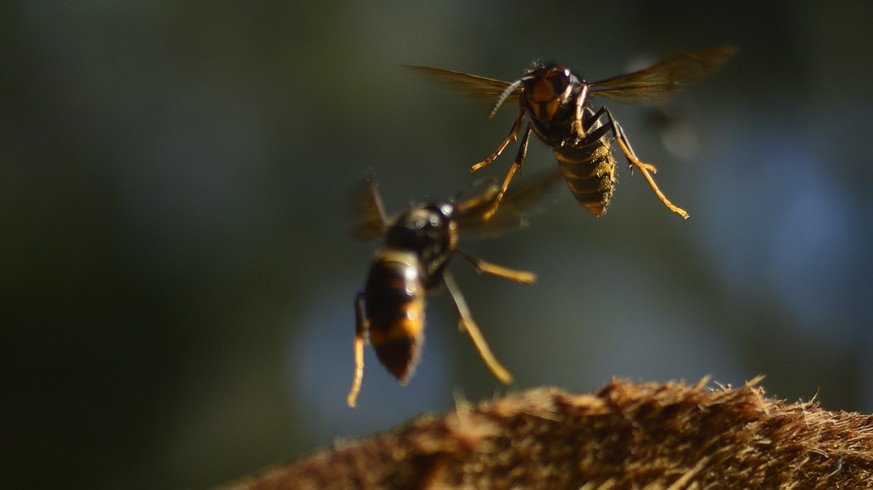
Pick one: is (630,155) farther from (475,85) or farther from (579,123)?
(475,85)

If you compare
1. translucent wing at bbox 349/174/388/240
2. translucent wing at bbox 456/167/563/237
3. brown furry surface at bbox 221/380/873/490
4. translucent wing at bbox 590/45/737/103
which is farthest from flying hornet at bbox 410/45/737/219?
brown furry surface at bbox 221/380/873/490

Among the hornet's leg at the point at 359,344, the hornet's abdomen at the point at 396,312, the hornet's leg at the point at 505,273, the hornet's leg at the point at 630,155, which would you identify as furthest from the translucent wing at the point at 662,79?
the hornet's leg at the point at 359,344

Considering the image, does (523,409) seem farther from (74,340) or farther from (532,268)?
(532,268)

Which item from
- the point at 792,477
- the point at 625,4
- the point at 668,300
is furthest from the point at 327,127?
the point at 792,477

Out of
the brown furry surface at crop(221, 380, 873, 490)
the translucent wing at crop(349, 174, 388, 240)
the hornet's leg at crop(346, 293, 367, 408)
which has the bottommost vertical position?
the brown furry surface at crop(221, 380, 873, 490)

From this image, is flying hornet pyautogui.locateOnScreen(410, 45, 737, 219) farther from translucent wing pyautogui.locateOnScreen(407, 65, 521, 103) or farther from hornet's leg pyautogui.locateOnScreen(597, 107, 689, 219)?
translucent wing pyautogui.locateOnScreen(407, 65, 521, 103)

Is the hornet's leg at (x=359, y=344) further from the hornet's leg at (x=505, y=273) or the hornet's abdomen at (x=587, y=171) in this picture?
the hornet's abdomen at (x=587, y=171)

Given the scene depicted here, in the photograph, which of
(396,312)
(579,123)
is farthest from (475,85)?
(396,312)
